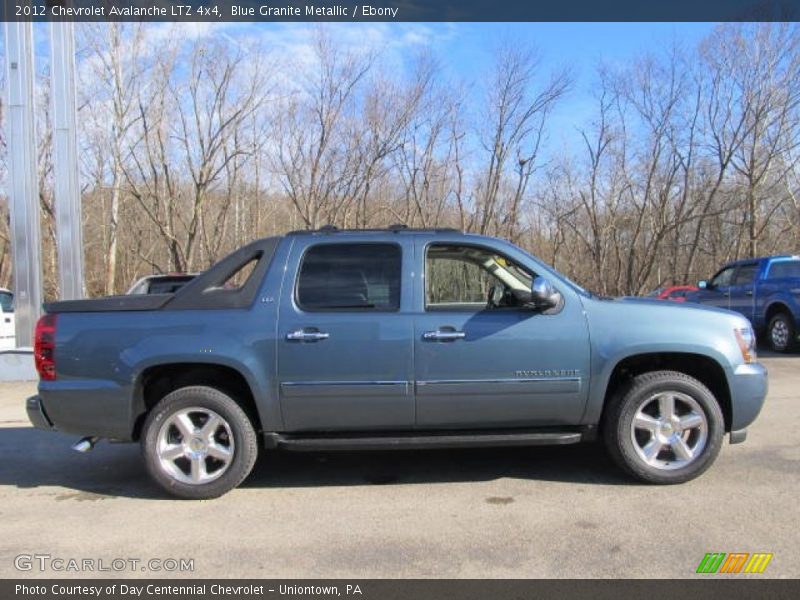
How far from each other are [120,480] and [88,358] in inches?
47.5

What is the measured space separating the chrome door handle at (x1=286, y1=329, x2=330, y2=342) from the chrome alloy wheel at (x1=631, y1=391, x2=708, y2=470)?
7.60 ft

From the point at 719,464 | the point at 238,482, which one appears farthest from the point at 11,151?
the point at 719,464

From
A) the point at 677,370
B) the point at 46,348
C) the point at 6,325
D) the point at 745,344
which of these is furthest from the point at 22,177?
the point at 745,344

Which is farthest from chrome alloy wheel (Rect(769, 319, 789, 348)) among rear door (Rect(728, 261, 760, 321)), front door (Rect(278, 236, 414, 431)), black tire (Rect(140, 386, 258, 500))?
black tire (Rect(140, 386, 258, 500))

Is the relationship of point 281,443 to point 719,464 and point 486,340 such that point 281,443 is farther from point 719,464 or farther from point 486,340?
point 719,464

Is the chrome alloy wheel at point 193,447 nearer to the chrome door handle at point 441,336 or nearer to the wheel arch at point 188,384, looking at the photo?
the wheel arch at point 188,384

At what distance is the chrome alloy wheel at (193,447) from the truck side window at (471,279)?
175 cm

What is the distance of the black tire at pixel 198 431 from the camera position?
468 cm

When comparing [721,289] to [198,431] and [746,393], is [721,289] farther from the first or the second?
[198,431]

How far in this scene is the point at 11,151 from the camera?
10.7 meters

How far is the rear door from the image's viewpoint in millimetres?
12727

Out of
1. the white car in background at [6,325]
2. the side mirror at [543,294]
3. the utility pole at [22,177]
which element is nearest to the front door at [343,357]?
the side mirror at [543,294]

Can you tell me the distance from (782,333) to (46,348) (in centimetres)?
1178

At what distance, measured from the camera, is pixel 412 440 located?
184 inches
